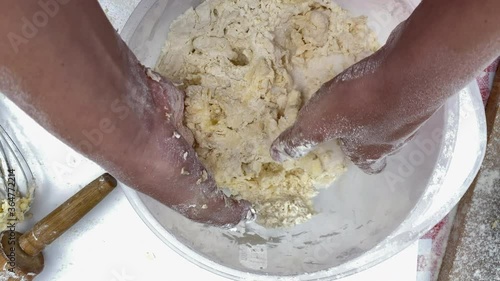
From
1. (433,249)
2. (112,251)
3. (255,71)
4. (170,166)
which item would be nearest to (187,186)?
(170,166)

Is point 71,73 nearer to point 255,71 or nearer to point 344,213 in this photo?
point 255,71

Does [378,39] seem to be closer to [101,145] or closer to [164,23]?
[164,23]

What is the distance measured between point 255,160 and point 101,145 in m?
0.29

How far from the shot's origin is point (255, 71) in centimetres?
65

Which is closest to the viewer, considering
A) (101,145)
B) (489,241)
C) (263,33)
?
(101,145)

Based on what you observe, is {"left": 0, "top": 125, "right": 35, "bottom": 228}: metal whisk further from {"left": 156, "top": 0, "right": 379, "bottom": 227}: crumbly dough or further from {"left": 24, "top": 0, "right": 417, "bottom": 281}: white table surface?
{"left": 156, "top": 0, "right": 379, "bottom": 227}: crumbly dough

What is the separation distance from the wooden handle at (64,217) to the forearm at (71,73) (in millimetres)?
274

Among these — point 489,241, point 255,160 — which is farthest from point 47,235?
point 489,241

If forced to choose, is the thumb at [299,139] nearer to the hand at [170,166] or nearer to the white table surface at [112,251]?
the hand at [170,166]

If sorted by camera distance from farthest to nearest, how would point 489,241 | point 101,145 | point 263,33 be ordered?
point 489,241 → point 263,33 → point 101,145

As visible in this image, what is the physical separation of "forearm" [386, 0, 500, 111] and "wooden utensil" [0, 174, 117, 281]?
1.43 ft

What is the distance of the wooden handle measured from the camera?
0.69 meters

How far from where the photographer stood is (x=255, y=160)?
2.23 ft

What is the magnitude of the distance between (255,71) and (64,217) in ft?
1.05
